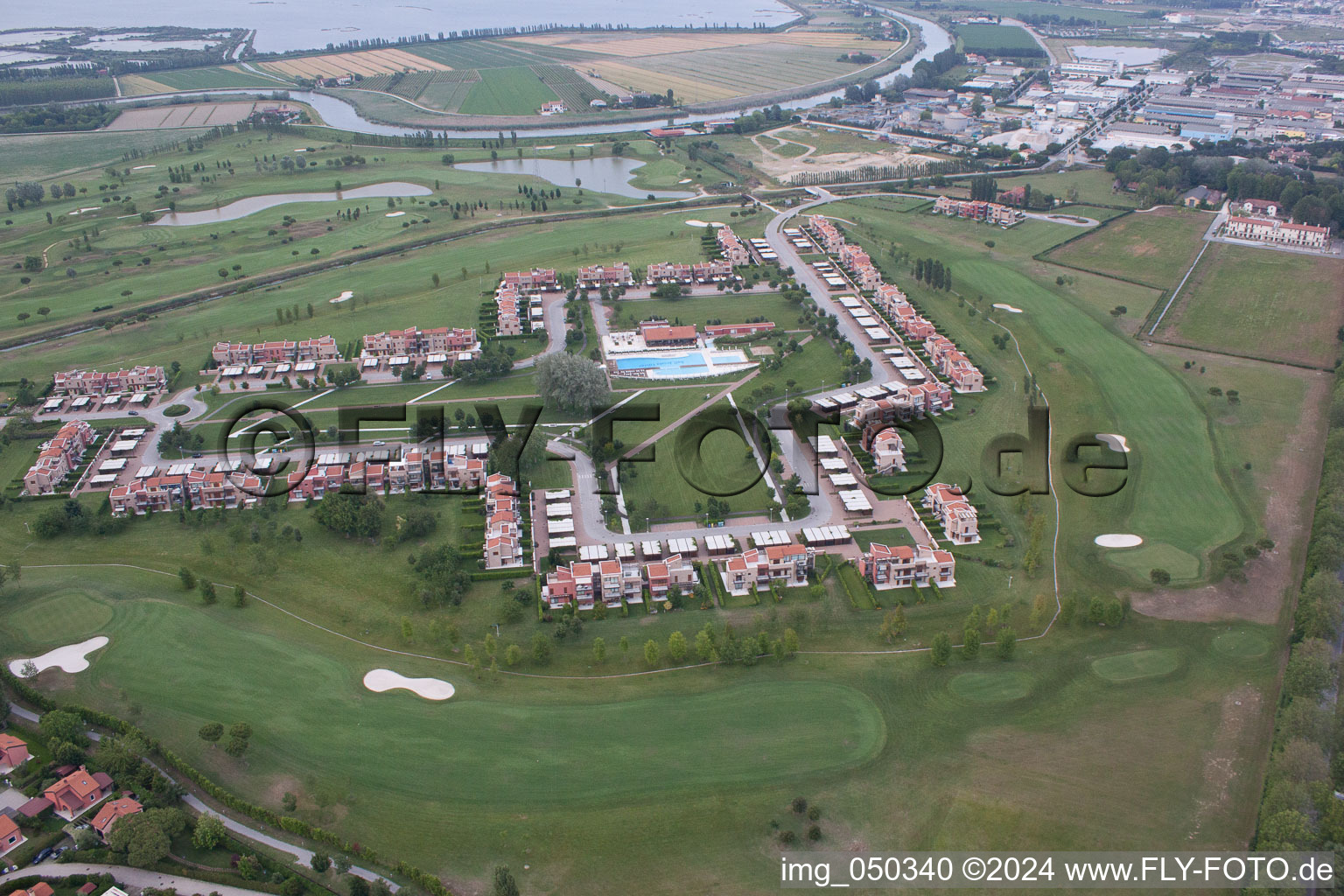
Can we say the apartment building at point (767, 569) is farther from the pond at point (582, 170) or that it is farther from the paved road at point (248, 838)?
the pond at point (582, 170)

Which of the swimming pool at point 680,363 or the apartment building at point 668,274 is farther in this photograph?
the apartment building at point 668,274

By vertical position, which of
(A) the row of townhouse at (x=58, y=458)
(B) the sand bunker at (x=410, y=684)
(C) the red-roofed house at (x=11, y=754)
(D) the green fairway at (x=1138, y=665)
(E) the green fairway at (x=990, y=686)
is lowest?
(D) the green fairway at (x=1138, y=665)

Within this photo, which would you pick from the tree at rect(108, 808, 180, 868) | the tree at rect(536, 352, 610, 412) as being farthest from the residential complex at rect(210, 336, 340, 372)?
the tree at rect(108, 808, 180, 868)

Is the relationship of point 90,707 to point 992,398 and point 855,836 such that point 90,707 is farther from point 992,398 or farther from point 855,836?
point 992,398

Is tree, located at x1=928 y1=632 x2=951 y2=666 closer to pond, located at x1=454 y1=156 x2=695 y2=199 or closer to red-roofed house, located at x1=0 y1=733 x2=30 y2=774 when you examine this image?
red-roofed house, located at x1=0 y1=733 x2=30 y2=774

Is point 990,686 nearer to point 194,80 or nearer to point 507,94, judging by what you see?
point 507,94

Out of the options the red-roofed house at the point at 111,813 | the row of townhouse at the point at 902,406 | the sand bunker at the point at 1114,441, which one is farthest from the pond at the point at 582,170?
the red-roofed house at the point at 111,813
